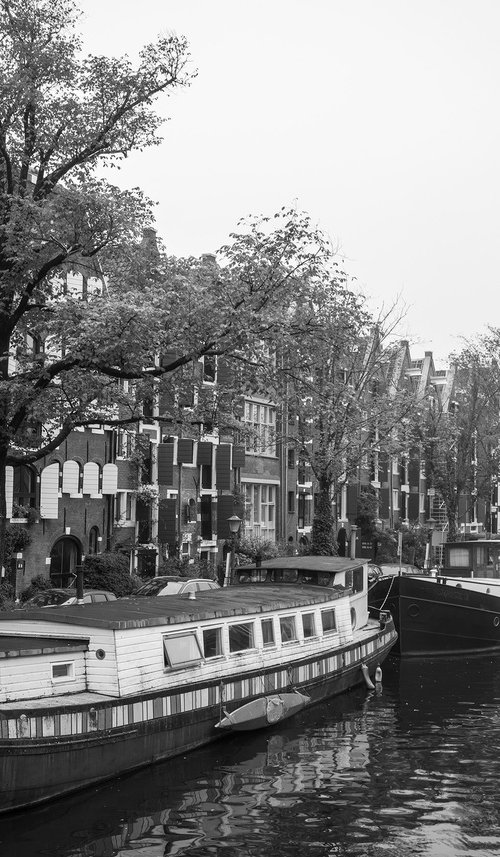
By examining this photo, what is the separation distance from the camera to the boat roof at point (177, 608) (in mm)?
17922

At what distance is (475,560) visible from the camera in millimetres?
38406

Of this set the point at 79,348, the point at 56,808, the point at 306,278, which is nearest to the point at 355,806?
the point at 56,808

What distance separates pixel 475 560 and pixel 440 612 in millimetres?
4988

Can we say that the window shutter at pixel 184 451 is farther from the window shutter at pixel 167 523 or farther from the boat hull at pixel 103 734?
the boat hull at pixel 103 734

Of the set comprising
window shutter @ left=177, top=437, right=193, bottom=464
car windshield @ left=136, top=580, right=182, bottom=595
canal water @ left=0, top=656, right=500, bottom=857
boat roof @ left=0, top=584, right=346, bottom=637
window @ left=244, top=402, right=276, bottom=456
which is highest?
window @ left=244, top=402, right=276, bottom=456

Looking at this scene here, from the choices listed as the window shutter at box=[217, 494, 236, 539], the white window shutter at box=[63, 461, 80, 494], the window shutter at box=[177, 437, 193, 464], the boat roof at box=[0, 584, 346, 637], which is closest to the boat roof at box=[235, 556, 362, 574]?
the boat roof at box=[0, 584, 346, 637]

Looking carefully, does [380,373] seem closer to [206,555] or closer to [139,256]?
[206,555]

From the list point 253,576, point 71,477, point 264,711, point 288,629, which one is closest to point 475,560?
point 253,576

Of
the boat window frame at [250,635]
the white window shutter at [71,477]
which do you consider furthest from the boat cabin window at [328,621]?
the white window shutter at [71,477]

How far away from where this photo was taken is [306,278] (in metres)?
23.5

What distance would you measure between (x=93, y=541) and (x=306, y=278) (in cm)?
2161

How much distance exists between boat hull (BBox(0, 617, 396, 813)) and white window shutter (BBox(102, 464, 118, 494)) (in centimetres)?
2097

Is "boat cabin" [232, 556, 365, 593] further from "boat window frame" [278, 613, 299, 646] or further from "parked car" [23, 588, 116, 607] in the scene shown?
"parked car" [23, 588, 116, 607]

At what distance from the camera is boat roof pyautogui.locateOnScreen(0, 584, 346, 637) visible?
17.9 m
